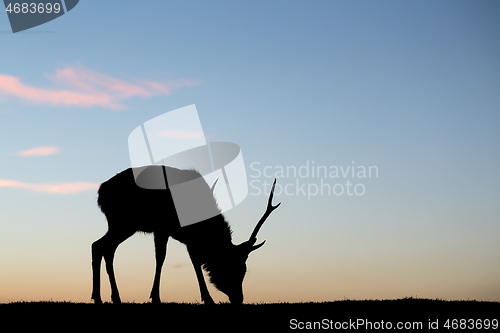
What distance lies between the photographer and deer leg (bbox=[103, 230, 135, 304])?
33.2 feet

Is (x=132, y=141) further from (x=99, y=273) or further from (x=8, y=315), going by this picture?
(x=8, y=315)

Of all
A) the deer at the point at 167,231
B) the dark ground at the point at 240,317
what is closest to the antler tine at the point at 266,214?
the deer at the point at 167,231

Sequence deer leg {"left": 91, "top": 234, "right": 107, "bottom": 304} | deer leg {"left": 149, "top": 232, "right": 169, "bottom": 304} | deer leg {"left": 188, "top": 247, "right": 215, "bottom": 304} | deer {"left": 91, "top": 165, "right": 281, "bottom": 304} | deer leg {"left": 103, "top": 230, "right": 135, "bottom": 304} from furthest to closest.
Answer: deer leg {"left": 149, "top": 232, "right": 169, "bottom": 304}
deer {"left": 91, "top": 165, "right": 281, "bottom": 304}
deer leg {"left": 188, "top": 247, "right": 215, "bottom": 304}
deer leg {"left": 103, "top": 230, "right": 135, "bottom": 304}
deer leg {"left": 91, "top": 234, "right": 107, "bottom": 304}

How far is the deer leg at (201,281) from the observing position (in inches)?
406

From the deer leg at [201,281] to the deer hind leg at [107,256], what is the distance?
1.52m

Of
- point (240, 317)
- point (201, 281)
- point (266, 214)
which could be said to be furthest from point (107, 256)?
point (240, 317)

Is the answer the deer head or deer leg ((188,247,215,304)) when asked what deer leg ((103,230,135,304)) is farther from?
the deer head

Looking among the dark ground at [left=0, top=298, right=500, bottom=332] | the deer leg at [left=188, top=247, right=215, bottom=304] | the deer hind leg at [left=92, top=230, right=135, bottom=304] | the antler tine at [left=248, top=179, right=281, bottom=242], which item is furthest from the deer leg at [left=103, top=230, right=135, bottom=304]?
the antler tine at [left=248, top=179, right=281, bottom=242]

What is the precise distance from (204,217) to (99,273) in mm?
2546

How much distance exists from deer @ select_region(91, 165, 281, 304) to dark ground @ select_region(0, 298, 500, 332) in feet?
7.11

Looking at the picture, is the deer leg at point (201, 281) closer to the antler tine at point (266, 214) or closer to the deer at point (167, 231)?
the deer at point (167, 231)

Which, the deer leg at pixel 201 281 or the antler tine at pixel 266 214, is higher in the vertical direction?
the antler tine at pixel 266 214

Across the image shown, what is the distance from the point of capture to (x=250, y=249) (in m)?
10.9

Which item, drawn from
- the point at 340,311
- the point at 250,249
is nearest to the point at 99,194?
the point at 250,249
